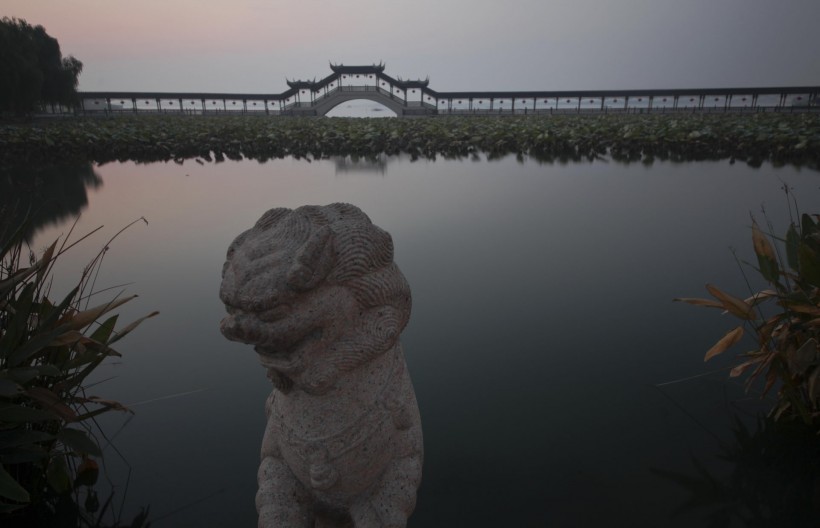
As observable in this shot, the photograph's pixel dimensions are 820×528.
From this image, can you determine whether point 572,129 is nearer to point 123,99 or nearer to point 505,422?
point 505,422

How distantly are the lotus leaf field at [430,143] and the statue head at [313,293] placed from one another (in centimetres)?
908

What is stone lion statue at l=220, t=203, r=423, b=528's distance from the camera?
4.13 ft

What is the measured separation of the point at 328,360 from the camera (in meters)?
1.33

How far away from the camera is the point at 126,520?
2047 millimetres

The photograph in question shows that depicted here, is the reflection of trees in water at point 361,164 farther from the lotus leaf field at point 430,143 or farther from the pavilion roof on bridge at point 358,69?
the pavilion roof on bridge at point 358,69

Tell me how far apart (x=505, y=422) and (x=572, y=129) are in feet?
33.5

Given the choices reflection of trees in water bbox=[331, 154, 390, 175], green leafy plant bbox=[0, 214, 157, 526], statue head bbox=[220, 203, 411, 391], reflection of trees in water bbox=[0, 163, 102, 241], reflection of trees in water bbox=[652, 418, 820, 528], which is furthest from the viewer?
reflection of trees in water bbox=[331, 154, 390, 175]

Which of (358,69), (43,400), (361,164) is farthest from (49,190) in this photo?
(358,69)

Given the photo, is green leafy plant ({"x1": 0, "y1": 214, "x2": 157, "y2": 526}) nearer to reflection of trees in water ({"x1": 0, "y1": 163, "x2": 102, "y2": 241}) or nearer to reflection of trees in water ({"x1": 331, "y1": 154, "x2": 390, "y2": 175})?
reflection of trees in water ({"x1": 0, "y1": 163, "x2": 102, "y2": 241})

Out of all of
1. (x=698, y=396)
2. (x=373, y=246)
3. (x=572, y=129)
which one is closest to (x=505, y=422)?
(x=698, y=396)

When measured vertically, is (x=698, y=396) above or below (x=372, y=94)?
below

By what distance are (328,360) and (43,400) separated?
1150mm

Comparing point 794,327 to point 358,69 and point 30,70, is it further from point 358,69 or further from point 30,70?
point 358,69

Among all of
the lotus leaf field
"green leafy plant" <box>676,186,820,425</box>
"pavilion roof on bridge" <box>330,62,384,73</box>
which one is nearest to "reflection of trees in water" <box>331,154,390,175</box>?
the lotus leaf field
